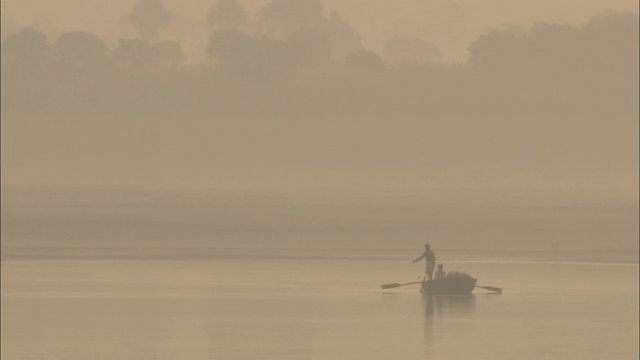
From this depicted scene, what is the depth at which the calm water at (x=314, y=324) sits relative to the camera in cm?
3656

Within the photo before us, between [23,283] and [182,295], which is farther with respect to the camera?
[23,283]

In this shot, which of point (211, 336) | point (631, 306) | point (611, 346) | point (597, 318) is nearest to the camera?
point (611, 346)

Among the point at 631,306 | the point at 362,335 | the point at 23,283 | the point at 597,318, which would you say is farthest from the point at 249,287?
the point at 362,335

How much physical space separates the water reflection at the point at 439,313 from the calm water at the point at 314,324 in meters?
0.05

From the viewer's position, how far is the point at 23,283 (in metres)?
80.2

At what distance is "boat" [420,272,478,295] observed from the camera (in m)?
54.4

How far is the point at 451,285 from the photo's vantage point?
55.0 metres

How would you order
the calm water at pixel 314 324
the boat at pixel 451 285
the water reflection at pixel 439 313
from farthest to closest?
1. the boat at pixel 451 285
2. the water reflection at pixel 439 313
3. the calm water at pixel 314 324

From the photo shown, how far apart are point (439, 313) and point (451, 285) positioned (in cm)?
508

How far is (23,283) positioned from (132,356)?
46.4 meters

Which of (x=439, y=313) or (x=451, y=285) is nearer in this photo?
(x=439, y=313)

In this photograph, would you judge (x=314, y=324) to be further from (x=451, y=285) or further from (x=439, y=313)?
(x=451, y=285)

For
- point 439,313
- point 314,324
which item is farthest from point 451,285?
point 314,324

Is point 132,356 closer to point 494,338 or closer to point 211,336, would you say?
point 211,336
